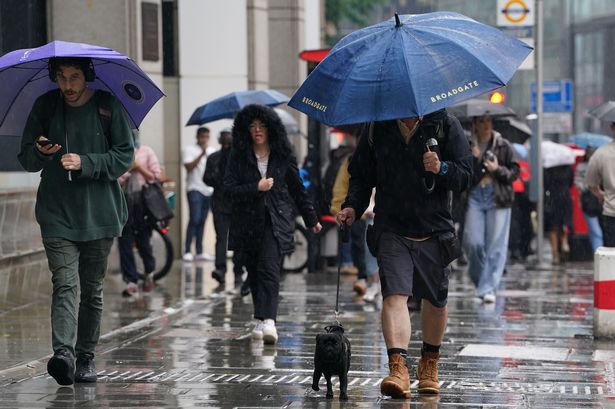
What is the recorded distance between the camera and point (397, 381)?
7.83m

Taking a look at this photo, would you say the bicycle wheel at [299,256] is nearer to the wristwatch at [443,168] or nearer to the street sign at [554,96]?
the street sign at [554,96]

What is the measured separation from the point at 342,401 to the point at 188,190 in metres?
12.1

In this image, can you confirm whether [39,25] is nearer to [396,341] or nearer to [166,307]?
[166,307]

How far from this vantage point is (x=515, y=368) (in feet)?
30.7

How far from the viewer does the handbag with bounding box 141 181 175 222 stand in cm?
1509

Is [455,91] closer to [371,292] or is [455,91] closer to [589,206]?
[371,292]

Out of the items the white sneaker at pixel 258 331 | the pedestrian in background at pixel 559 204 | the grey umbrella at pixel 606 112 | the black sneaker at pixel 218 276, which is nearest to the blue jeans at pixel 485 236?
the grey umbrella at pixel 606 112

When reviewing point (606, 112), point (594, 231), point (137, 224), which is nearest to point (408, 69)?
point (606, 112)

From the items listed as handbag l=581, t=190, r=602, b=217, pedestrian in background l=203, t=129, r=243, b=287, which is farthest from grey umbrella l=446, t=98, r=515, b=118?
handbag l=581, t=190, r=602, b=217

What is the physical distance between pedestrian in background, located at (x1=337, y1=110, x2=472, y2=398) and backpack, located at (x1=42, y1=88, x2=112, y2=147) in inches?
64.7

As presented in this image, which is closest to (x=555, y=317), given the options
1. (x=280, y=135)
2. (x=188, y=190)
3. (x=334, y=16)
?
(x=280, y=135)

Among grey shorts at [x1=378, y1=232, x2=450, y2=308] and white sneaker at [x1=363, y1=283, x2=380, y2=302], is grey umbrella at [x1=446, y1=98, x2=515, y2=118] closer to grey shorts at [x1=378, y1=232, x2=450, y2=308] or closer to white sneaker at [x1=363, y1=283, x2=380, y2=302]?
white sneaker at [x1=363, y1=283, x2=380, y2=302]

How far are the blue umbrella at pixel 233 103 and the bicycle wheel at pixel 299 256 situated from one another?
103 inches

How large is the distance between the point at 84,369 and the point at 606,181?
6.49 metres
